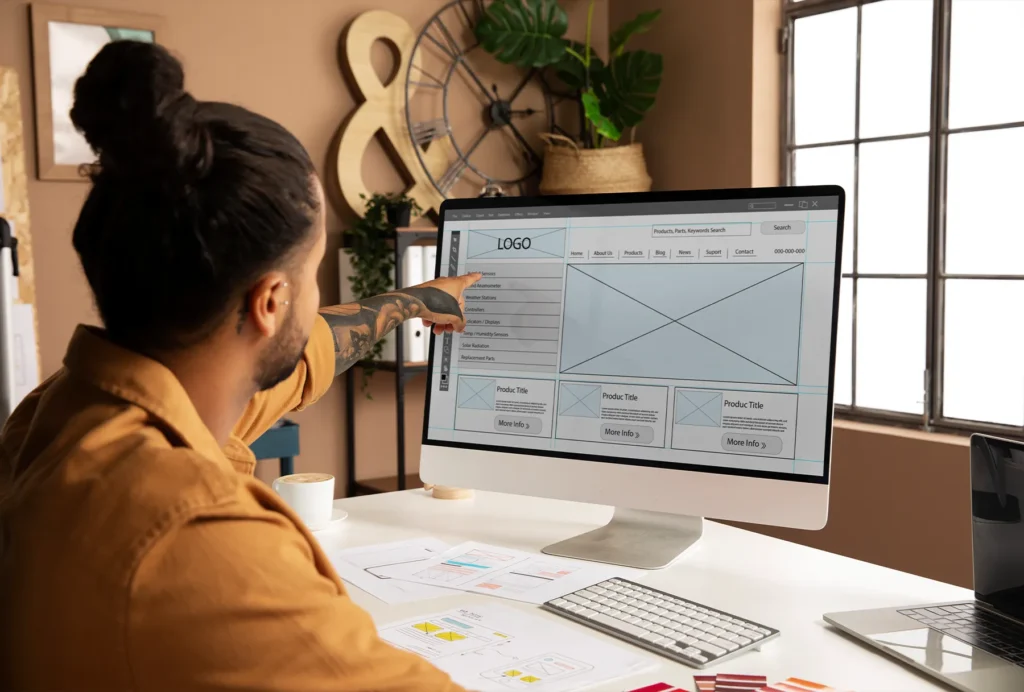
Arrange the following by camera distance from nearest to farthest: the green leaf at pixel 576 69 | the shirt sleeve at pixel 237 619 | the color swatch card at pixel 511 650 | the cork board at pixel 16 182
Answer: the shirt sleeve at pixel 237 619 < the color swatch card at pixel 511 650 < the cork board at pixel 16 182 < the green leaf at pixel 576 69

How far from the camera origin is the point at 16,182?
2898 millimetres

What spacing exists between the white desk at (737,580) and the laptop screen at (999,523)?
0.13m

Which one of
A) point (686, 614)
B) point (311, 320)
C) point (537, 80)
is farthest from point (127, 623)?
point (537, 80)

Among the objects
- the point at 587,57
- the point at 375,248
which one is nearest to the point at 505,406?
the point at 375,248

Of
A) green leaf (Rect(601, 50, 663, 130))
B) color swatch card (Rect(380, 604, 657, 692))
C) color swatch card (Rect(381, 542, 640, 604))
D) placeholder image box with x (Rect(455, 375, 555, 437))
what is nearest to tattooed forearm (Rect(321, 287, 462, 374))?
placeholder image box with x (Rect(455, 375, 555, 437))

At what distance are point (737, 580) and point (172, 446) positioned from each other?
85cm

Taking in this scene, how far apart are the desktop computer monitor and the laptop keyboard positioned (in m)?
0.19

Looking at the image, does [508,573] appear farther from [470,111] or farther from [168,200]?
[470,111]

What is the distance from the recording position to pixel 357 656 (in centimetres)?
74

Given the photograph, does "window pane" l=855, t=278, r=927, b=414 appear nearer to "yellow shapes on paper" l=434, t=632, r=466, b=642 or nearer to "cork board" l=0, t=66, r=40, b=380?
"yellow shapes on paper" l=434, t=632, r=466, b=642

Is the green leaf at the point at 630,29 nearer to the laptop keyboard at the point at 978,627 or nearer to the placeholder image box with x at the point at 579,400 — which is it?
the placeholder image box with x at the point at 579,400

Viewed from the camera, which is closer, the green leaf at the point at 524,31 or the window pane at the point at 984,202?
the window pane at the point at 984,202

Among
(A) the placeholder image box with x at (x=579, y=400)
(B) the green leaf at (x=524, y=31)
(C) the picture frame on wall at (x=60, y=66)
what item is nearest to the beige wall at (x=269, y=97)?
(C) the picture frame on wall at (x=60, y=66)

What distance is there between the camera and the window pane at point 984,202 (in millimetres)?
2922
